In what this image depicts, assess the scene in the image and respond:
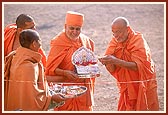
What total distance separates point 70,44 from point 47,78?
489mm

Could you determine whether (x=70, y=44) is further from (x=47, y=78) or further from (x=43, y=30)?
(x=43, y=30)

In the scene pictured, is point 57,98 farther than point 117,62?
No

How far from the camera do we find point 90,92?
6199 millimetres

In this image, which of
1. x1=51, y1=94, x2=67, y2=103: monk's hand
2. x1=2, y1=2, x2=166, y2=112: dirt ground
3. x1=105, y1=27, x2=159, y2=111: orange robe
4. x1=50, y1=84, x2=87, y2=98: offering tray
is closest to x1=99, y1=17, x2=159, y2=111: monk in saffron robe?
x1=105, y1=27, x2=159, y2=111: orange robe

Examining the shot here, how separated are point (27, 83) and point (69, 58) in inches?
38.1

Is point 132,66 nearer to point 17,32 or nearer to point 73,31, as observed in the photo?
point 73,31

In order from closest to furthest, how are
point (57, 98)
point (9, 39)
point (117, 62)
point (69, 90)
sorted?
point (57, 98), point (69, 90), point (117, 62), point (9, 39)

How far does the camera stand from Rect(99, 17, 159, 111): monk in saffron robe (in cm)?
607

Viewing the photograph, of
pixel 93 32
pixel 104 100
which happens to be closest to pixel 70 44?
pixel 104 100

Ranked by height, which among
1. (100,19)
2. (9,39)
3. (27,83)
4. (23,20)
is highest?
(100,19)

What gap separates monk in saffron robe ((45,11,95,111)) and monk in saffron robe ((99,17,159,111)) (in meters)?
0.33

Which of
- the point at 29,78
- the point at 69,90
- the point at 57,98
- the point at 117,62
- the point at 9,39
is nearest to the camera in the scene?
the point at 29,78

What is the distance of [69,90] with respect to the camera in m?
5.86

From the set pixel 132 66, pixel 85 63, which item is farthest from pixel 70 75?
pixel 132 66
